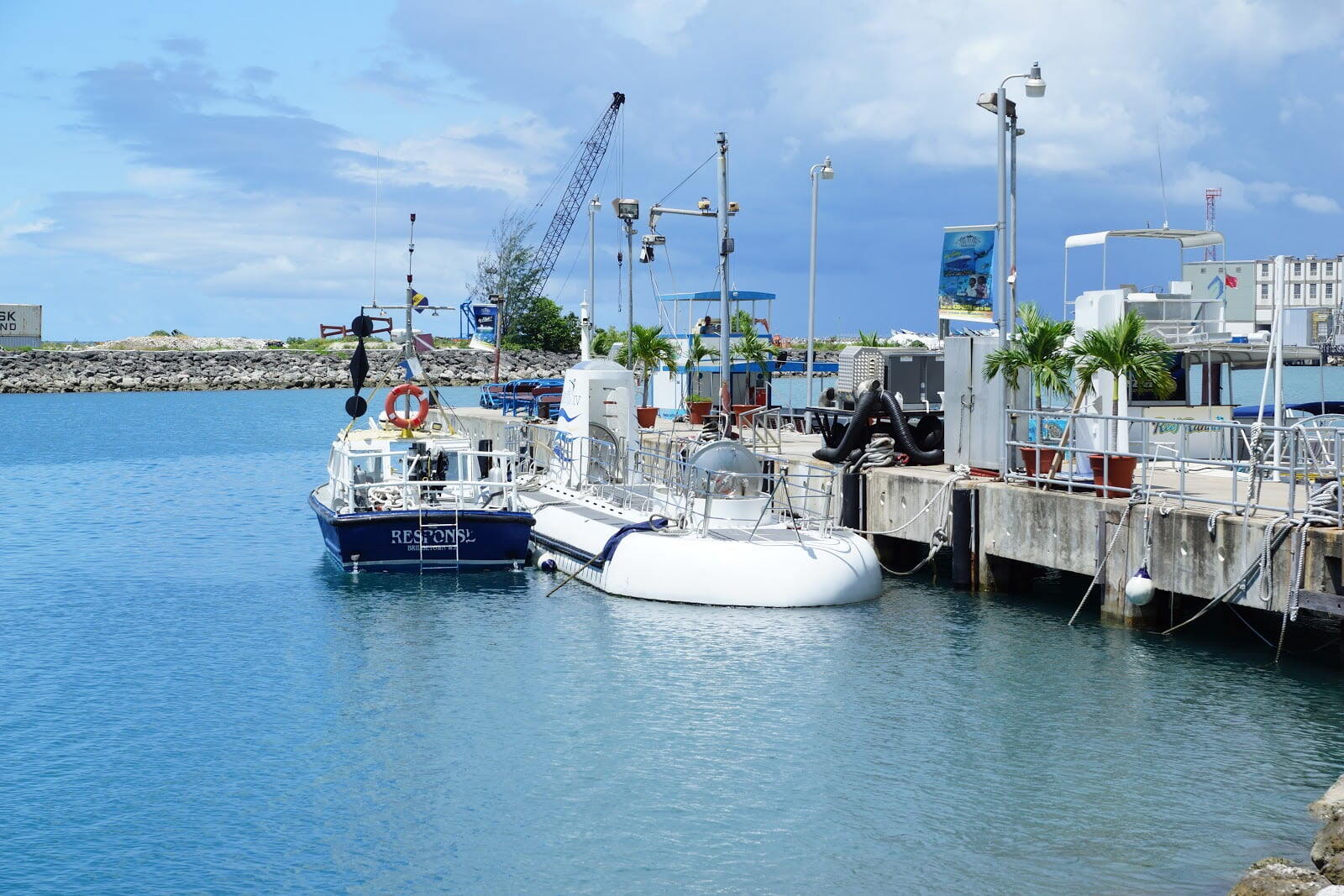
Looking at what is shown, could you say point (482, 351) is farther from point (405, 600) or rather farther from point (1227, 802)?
point (1227, 802)

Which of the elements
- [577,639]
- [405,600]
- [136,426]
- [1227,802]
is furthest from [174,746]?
[136,426]

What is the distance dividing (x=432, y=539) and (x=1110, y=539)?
13324 millimetres

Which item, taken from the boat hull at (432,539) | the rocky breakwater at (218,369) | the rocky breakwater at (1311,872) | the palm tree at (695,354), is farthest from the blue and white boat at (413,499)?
the rocky breakwater at (218,369)

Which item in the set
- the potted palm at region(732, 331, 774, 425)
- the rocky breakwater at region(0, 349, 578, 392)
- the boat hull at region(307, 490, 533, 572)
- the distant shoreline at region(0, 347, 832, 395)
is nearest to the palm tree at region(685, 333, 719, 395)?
the potted palm at region(732, 331, 774, 425)

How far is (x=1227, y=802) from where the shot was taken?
1509 cm

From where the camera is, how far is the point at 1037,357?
25.6 metres

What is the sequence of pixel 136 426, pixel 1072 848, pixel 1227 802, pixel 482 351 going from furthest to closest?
1. pixel 482 351
2. pixel 136 426
3. pixel 1227 802
4. pixel 1072 848

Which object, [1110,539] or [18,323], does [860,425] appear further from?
[18,323]

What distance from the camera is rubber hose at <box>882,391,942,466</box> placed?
29.0m

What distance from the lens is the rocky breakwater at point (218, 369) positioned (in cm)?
13112

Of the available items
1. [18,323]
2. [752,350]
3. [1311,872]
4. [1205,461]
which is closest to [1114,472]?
[1205,461]

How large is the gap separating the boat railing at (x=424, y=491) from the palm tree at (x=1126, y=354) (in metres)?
11.6

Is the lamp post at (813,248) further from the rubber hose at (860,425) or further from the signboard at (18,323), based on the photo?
the signboard at (18,323)

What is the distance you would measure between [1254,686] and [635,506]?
1354 cm
